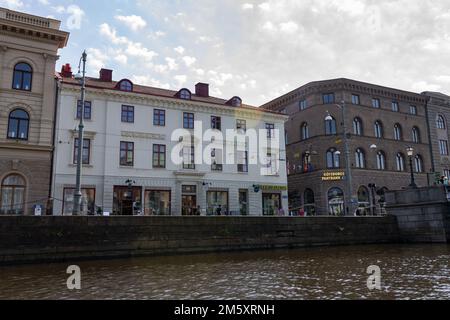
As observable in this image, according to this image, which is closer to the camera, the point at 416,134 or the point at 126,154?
the point at 126,154

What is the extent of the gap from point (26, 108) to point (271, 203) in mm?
23173

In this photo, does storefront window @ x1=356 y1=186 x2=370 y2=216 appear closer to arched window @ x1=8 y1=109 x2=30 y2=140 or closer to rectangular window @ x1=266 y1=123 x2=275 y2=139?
rectangular window @ x1=266 y1=123 x2=275 y2=139

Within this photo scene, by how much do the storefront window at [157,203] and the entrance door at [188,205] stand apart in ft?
4.62

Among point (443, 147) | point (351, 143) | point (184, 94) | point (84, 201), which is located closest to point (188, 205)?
point (84, 201)

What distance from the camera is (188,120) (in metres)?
35.3

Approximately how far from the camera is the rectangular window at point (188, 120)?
35.1 m

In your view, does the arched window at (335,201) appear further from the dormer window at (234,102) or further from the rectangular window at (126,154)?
the rectangular window at (126,154)

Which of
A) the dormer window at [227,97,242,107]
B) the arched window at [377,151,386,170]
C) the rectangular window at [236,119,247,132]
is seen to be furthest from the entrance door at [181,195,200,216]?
the arched window at [377,151,386,170]

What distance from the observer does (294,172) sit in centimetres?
4972

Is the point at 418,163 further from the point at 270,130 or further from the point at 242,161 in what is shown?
the point at 242,161

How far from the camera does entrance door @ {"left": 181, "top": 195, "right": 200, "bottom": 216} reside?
33.6m

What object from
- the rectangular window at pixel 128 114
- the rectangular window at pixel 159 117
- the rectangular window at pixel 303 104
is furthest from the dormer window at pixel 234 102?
the rectangular window at pixel 303 104
